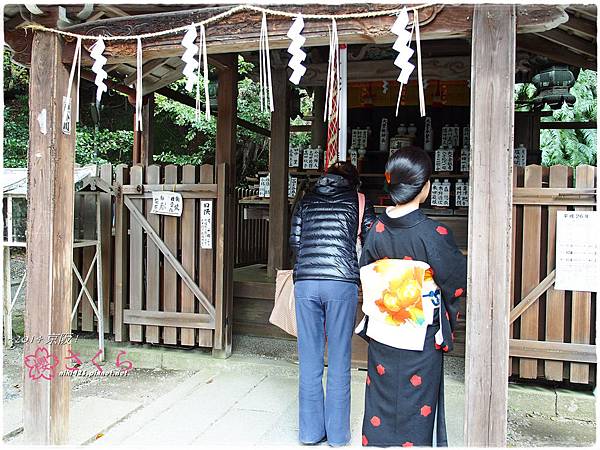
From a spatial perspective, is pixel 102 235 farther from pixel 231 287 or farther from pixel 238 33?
pixel 238 33

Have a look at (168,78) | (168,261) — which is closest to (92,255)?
(168,261)

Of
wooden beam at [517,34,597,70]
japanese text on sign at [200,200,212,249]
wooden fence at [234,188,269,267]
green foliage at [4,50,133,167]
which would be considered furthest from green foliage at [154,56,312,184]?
wooden beam at [517,34,597,70]

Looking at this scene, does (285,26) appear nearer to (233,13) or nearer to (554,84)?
(233,13)

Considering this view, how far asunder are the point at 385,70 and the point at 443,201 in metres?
2.20

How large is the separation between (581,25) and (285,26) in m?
2.54

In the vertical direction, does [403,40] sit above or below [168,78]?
below

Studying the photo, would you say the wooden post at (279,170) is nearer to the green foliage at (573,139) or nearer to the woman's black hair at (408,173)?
the woman's black hair at (408,173)

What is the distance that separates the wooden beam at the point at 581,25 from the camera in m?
4.27

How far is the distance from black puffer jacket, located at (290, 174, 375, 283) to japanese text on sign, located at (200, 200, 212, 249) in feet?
6.94

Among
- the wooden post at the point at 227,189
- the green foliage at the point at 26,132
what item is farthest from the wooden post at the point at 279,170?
the green foliage at the point at 26,132

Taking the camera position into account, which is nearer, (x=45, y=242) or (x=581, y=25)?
(x=45, y=242)

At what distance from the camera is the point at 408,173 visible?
10.4 ft

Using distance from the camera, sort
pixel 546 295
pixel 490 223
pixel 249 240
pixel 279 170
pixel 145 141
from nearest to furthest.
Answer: pixel 490 223
pixel 546 295
pixel 279 170
pixel 145 141
pixel 249 240

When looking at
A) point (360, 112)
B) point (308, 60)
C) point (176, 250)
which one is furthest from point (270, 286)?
point (360, 112)
